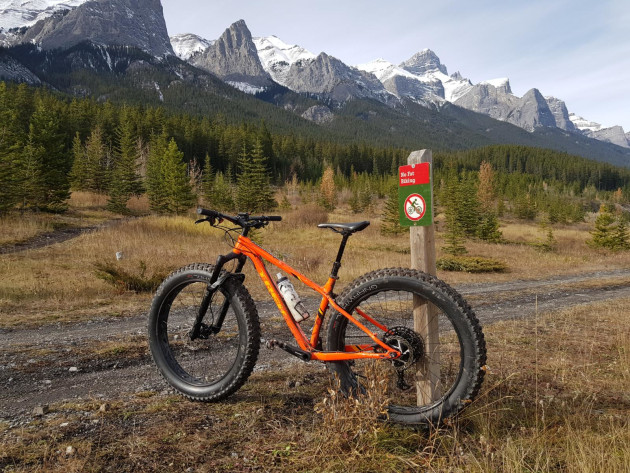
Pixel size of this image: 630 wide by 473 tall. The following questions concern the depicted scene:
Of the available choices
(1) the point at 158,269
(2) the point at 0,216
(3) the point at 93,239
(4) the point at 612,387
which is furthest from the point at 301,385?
(2) the point at 0,216

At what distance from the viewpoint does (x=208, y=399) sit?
3.28 metres

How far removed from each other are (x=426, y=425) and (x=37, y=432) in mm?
2981

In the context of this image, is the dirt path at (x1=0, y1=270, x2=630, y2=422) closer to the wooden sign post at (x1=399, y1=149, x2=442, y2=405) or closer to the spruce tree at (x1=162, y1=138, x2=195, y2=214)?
the wooden sign post at (x1=399, y1=149, x2=442, y2=405)

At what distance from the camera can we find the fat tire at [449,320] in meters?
2.57

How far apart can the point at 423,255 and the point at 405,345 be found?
77 cm

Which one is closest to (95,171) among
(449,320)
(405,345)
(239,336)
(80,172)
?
(80,172)

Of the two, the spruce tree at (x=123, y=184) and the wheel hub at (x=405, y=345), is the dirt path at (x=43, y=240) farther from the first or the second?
the wheel hub at (x=405, y=345)

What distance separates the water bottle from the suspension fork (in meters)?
0.41

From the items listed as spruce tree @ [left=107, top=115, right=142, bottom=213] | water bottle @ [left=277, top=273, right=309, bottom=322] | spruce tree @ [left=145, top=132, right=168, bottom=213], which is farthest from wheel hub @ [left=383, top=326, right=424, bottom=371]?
spruce tree @ [left=107, top=115, right=142, bottom=213]

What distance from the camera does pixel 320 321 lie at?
10.2 ft

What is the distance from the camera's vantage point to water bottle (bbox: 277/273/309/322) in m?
3.20

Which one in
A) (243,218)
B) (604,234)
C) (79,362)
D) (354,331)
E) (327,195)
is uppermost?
(327,195)

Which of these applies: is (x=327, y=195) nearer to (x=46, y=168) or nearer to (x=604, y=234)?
(x=604, y=234)

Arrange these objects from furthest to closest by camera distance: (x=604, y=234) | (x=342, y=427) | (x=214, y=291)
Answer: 1. (x=604, y=234)
2. (x=214, y=291)
3. (x=342, y=427)
